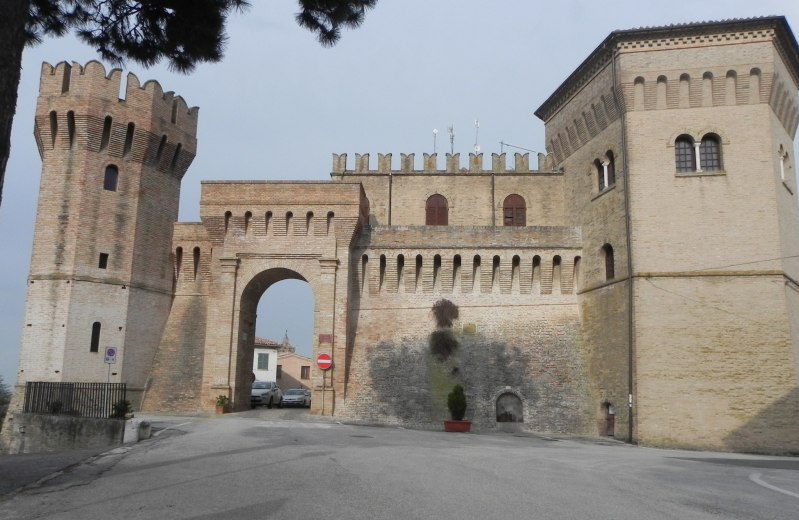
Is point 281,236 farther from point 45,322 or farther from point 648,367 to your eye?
point 648,367

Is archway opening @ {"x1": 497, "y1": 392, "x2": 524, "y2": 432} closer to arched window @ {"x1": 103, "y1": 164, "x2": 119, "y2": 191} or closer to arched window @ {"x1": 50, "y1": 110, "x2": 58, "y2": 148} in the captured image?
arched window @ {"x1": 103, "y1": 164, "x2": 119, "y2": 191}

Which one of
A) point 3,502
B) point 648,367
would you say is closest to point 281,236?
point 648,367

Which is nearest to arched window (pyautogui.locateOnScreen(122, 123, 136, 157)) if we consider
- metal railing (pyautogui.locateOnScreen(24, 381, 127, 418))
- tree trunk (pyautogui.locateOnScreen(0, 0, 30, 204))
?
metal railing (pyautogui.locateOnScreen(24, 381, 127, 418))

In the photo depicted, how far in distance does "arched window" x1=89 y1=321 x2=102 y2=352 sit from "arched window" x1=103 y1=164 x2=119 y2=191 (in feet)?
17.2

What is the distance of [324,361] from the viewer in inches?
950

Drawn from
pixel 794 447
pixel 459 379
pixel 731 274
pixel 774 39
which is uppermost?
pixel 774 39

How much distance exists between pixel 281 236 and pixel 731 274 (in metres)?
16.2

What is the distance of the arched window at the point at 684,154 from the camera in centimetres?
2341

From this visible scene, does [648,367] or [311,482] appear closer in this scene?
[311,482]

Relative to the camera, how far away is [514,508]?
7.87 meters

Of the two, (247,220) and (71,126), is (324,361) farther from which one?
(71,126)

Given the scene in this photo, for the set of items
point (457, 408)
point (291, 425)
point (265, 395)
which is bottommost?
point (291, 425)

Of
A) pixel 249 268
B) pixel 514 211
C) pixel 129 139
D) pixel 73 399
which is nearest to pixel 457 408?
pixel 249 268

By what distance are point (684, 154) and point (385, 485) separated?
748 inches
